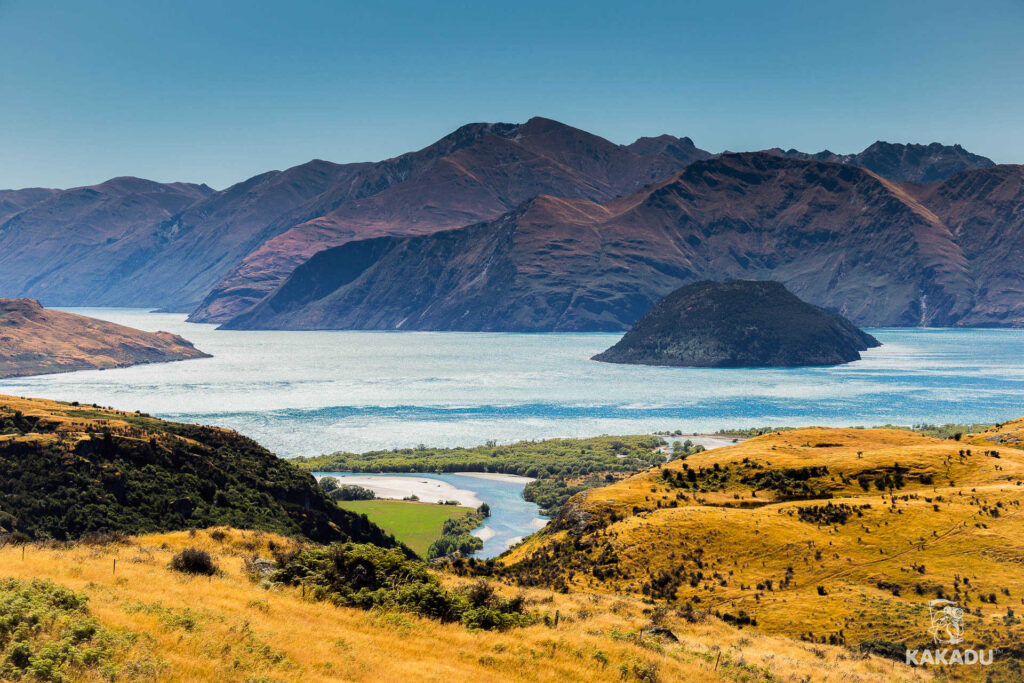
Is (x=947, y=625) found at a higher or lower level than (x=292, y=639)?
lower

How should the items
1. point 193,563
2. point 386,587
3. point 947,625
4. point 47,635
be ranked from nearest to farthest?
→ point 47,635, point 193,563, point 386,587, point 947,625

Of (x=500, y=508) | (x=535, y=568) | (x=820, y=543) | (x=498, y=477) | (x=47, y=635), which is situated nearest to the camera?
(x=47, y=635)

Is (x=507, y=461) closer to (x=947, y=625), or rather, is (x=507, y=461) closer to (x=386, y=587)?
(x=947, y=625)

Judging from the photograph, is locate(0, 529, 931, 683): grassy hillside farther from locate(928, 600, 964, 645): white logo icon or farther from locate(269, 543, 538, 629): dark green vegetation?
locate(928, 600, 964, 645): white logo icon

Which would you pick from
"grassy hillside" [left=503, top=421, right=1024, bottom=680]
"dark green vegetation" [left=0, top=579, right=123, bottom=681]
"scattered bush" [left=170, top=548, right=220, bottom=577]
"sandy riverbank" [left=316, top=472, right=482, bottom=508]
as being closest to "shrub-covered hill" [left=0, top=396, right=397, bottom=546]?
"grassy hillside" [left=503, top=421, right=1024, bottom=680]

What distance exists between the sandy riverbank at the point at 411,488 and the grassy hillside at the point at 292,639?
111639mm

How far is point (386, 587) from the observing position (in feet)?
121

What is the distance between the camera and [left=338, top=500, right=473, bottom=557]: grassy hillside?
12307 cm

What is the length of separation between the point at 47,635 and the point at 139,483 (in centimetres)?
6464

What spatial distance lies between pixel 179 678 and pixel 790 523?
5651 centimetres

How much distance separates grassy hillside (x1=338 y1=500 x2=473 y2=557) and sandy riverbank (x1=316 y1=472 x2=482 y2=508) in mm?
6500

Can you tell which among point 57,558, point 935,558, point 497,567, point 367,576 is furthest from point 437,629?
point 935,558

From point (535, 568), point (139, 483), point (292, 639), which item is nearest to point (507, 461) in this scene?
point (139, 483)

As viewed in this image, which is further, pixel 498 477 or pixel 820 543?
pixel 498 477
